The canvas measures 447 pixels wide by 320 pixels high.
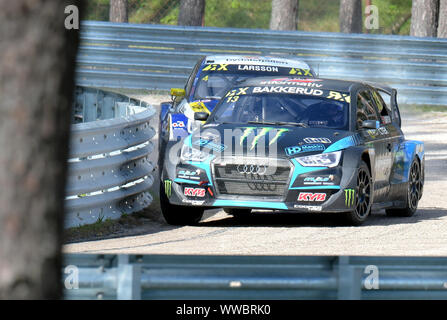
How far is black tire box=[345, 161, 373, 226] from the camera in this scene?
10891 mm

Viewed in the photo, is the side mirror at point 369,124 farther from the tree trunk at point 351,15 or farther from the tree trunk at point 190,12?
the tree trunk at point 351,15

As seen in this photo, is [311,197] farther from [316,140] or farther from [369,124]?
[369,124]

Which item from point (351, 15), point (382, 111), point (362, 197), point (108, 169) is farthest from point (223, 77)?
point (351, 15)

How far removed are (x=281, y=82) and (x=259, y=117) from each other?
0.78 m

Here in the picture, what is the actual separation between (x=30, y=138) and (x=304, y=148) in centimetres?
708

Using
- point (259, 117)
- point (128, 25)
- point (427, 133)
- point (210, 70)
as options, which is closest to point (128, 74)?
point (128, 25)

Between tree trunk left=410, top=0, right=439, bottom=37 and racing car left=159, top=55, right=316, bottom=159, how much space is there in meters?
17.2

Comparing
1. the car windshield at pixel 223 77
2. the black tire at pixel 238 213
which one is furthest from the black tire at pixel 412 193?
the car windshield at pixel 223 77

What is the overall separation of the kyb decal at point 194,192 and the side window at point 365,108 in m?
1.96

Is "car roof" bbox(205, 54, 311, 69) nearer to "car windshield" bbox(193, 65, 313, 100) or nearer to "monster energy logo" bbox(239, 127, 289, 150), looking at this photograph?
"car windshield" bbox(193, 65, 313, 100)

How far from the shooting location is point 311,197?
1059cm

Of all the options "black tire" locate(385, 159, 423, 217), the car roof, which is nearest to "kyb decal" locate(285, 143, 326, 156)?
"black tire" locate(385, 159, 423, 217)

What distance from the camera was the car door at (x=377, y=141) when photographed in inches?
454

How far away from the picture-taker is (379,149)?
1171cm
